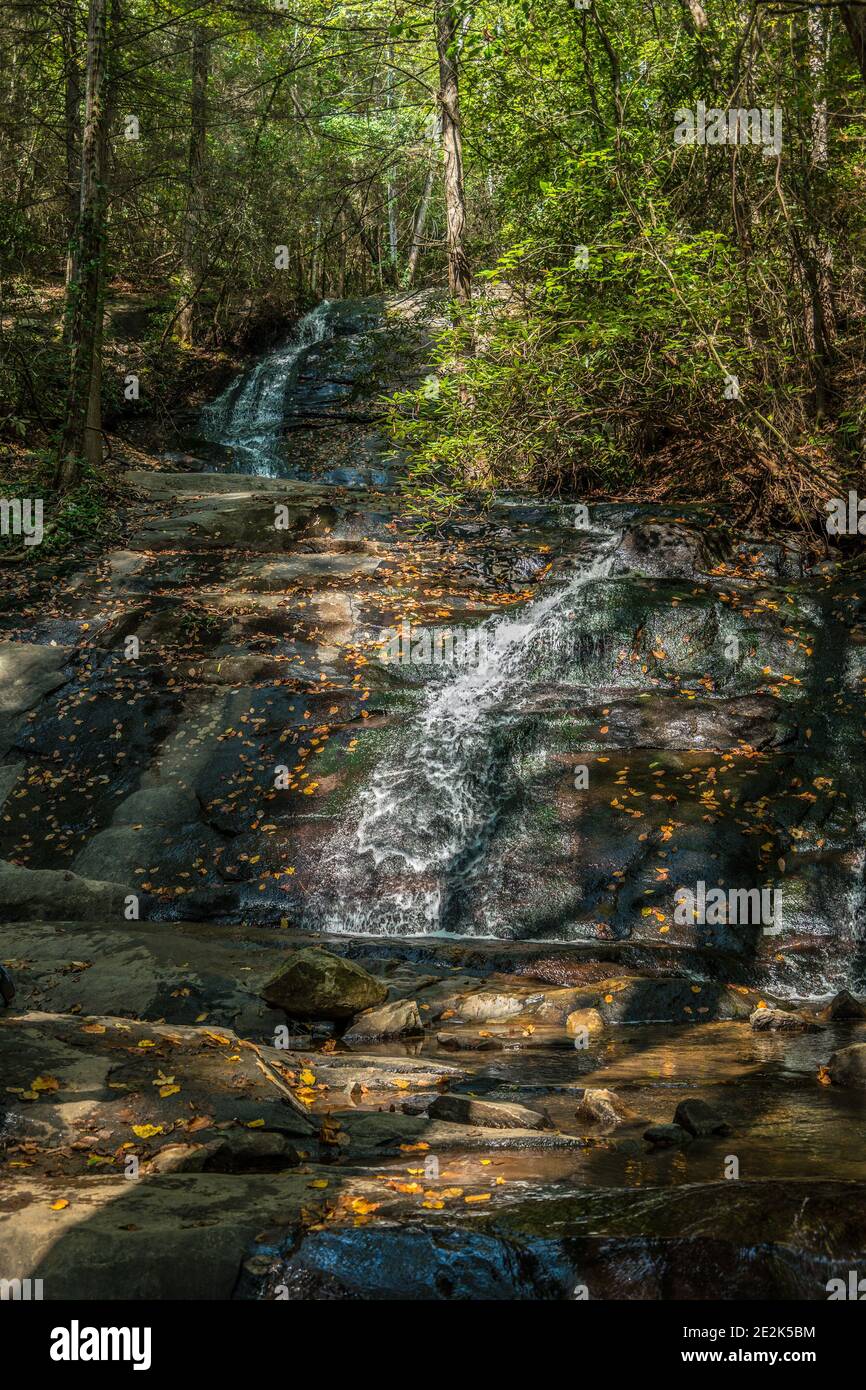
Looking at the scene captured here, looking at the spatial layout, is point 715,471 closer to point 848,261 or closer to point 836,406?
point 836,406

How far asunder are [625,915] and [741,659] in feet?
13.0

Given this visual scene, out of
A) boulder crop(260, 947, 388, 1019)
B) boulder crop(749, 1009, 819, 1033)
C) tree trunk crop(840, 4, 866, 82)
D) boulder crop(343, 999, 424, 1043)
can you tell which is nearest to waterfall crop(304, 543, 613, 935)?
boulder crop(260, 947, 388, 1019)

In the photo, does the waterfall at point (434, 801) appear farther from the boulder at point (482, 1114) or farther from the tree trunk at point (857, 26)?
the tree trunk at point (857, 26)

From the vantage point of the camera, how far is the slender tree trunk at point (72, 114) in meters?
16.2

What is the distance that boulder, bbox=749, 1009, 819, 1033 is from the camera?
659 centimetres

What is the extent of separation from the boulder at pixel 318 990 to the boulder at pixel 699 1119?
256cm

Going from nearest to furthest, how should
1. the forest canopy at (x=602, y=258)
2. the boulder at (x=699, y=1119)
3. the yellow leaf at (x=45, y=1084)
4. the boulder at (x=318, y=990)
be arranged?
1. the yellow leaf at (x=45, y=1084)
2. the boulder at (x=699, y=1119)
3. the boulder at (x=318, y=990)
4. the forest canopy at (x=602, y=258)

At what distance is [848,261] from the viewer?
13.5m

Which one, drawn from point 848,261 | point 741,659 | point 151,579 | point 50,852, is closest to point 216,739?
point 50,852

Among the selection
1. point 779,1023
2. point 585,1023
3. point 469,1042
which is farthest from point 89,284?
point 779,1023

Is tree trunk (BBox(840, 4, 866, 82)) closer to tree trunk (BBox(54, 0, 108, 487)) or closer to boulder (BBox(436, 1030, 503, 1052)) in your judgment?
boulder (BBox(436, 1030, 503, 1052))

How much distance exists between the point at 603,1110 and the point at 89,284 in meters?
14.5

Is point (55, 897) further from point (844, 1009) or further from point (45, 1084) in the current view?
point (844, 1009)

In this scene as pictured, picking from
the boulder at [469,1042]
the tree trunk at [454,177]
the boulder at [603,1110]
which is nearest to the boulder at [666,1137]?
the boulder at [603,1110]
